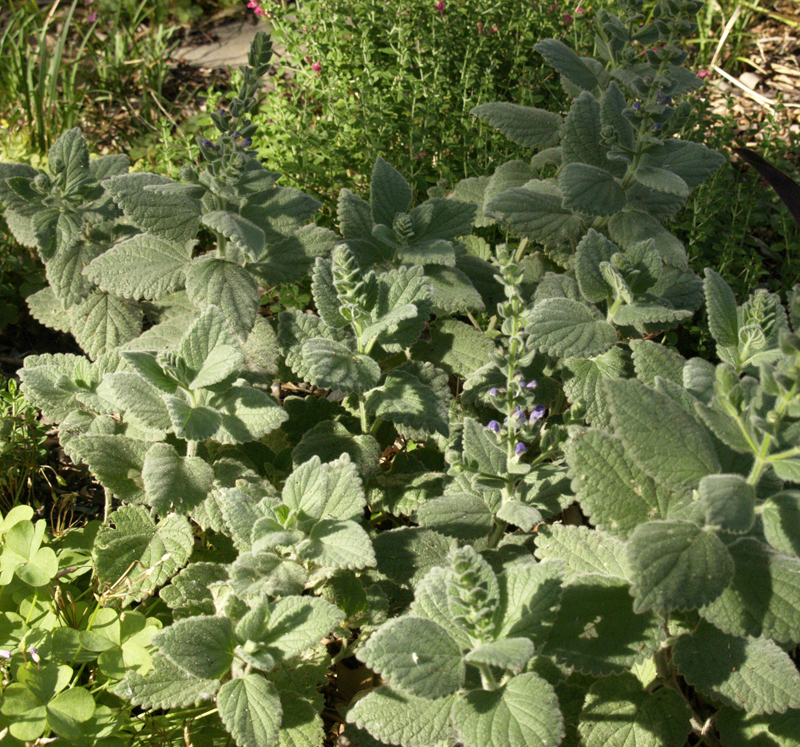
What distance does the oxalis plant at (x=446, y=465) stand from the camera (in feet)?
5.58

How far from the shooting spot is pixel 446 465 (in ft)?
8.92

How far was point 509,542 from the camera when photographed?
7.75 ft

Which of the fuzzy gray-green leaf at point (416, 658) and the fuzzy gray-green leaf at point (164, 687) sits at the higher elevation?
the fuzzy gray-green leaf at point (416, 658)

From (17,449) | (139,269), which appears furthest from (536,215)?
(17,449)

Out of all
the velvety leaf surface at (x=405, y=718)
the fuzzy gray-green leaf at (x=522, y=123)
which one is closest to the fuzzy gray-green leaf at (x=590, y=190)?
the fuzzy gray-green leaf at (x=522, y=123)

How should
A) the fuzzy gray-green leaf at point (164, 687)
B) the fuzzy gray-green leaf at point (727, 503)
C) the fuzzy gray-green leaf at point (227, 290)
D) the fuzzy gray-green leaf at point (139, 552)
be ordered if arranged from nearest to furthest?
the fuzzy gray-green leaf at point (727, 503), the fuzzy gray-green leaf at point (164, 687), the fuzzy gray-green leaf at point (139, 552), the fuzzy gray-green leaf at point (227, 290)

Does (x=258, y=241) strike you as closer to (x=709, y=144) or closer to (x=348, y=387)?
(x=348, y=387)

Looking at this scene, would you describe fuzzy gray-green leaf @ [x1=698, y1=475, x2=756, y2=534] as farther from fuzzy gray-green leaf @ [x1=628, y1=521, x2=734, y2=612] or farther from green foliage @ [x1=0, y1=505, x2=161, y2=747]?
green foliage @ [x1=0, y1=505, x2=161, y2=747]

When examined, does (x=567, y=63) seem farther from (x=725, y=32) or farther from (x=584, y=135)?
(x=725, y=32)

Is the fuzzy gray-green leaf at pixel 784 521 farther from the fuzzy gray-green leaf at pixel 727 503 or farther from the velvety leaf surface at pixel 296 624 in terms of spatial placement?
the velvety leaf surface at pixel 296 624

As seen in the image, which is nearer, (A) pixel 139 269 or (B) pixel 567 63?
(A) pixel 139 269

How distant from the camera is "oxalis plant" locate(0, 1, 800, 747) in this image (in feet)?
5.58

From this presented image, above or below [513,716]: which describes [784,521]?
Answer: above

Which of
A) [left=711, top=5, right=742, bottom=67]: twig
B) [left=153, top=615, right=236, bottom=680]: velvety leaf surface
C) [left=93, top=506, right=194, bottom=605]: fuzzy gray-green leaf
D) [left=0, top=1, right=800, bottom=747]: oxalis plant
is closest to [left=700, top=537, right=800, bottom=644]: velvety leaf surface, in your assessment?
[left=0, top=1, right=800, bottom=747]: oxalis plant
